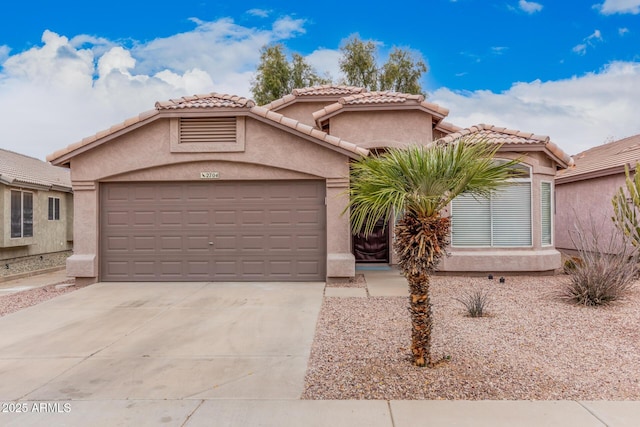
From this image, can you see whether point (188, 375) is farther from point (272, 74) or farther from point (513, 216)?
point (272, 74)

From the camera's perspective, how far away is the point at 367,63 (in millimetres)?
29109

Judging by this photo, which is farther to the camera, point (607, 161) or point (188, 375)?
point (607, 161)

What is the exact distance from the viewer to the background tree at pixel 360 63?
29.0 metres

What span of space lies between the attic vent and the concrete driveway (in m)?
3.86

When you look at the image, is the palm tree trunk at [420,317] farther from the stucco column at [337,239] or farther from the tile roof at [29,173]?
the tile roof at [29,173]

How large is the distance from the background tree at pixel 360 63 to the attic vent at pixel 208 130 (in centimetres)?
1996

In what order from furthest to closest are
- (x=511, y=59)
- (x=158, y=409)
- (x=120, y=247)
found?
(x=511, y=59) < (x=120, y=247) < (x=158, y=409)

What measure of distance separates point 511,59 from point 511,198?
534 inches

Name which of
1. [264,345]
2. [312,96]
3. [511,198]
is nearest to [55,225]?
[312,96]

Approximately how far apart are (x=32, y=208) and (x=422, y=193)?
58.4 feet

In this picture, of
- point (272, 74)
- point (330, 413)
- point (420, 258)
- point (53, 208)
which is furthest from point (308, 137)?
point (272, 74)

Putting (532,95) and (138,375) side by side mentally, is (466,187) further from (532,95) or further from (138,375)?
(532,95)

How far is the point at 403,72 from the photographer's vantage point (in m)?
28.9

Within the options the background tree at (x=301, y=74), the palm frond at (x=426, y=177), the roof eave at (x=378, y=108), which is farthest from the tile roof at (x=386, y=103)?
the background tree at (x=301, y=74)
